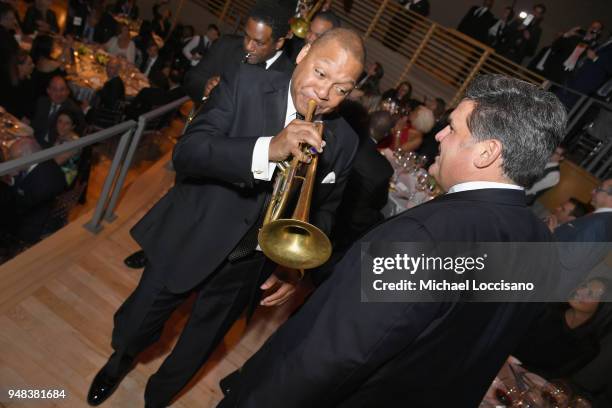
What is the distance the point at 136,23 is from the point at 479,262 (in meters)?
13.0

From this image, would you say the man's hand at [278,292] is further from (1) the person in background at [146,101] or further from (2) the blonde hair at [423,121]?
(1) the person in background at [146,101]

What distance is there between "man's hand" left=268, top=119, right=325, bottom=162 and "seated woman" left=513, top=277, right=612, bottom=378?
334 centimetres

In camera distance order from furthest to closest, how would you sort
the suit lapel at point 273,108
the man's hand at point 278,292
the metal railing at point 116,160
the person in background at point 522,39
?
the person in background at point 522,39, the metal railing at point 116,160, the man's hand at point 278,292, the suit lapel at point 273,108

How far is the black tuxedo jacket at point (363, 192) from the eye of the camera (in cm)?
399

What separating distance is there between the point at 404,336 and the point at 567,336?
3.42 meters

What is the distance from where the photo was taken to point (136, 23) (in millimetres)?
11953

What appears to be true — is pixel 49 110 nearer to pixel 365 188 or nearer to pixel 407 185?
pixel 365 188

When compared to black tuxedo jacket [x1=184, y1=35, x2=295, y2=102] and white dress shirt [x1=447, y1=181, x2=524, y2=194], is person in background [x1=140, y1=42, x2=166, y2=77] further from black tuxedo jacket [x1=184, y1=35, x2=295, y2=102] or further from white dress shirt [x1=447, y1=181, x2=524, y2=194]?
white dress shirt [x1=447, y1=181, x2=524, y2=194]

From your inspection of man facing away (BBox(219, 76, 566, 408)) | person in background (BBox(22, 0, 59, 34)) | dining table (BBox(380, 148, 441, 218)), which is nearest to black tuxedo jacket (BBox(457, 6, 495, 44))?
dining table (BBox(380, 148, 441, 218))

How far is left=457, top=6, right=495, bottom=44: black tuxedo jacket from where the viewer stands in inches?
464

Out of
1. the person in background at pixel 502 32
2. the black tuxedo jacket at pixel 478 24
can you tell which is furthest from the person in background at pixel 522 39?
the black tuxedo jacket at pixel 478 24

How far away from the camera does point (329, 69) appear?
1909 mm

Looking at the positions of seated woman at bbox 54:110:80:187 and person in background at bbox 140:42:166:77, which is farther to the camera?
person in background at bbox 140:42:166:77

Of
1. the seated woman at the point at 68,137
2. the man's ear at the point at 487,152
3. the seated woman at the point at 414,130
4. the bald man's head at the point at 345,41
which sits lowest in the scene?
the seated woman at the point at 68,137
